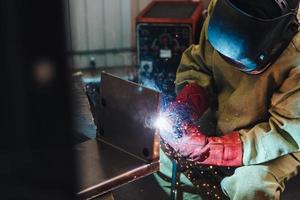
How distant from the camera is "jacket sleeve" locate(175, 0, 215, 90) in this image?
5.91 ft

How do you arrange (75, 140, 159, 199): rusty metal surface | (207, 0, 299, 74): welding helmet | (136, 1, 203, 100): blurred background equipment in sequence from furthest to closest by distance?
(136, 1, 203, 100): blurred background equipment < (207, 0, 299, 74): welding helmet < (75, 140, 159, 199): rusty metal surface

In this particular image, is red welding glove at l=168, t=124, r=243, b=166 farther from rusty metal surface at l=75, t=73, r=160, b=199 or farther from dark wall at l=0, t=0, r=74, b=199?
dark wall at l=0, t=0, r=74, b=199

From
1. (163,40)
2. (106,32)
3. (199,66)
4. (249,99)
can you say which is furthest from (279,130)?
(106,32)

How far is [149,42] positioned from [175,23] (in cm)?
21

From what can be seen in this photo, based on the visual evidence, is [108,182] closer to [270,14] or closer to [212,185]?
[270,14]

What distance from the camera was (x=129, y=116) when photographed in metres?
1.16

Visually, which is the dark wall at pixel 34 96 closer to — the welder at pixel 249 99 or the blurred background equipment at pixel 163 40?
the welder at pixel 249 99

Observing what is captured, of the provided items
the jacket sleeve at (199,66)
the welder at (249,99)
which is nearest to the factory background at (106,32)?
the jacket sleeve at (199,66)

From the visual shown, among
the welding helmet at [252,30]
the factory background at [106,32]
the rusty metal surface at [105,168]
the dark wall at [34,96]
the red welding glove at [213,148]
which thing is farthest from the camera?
the factory background at [106,32]

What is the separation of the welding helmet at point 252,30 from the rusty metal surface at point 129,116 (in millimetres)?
440

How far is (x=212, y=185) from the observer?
1.96m

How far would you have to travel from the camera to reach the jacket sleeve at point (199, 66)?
180 centimetres

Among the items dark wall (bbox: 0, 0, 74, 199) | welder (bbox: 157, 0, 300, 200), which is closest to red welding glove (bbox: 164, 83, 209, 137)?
welder (bbox: 157, 0, 300, 200)

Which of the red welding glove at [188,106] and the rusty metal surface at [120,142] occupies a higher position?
the rusty metal surface at [120,142]
